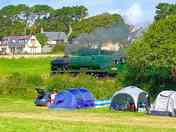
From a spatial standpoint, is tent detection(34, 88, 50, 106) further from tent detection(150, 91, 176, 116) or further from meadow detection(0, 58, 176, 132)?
tent detection(150, 91, 176, 116)

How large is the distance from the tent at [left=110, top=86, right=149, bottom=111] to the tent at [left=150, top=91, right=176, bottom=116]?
1524 millimetres

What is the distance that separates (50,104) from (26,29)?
122 meters

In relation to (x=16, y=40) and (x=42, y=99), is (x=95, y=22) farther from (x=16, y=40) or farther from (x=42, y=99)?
(x=42, y=99)

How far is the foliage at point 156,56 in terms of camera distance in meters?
27.1

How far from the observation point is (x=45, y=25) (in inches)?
5822

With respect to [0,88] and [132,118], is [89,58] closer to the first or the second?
[0,88]

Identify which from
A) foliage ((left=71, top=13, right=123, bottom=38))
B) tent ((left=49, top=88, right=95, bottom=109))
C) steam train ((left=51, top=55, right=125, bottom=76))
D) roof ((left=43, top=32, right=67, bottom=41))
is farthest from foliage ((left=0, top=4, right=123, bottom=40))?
tent ((left=49, top=88, right=95, bottom=109))

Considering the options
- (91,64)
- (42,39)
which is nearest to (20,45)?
(42,39)

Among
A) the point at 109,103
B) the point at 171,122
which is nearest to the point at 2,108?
the point at 109,103

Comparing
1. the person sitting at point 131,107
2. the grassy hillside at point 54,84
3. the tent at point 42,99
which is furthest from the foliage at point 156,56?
the tent at point 42,99

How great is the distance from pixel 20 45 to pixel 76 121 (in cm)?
11221

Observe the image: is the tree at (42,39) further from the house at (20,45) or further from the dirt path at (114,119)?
the dirt path at (114,119)

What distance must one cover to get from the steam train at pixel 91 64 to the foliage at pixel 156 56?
22.1ft

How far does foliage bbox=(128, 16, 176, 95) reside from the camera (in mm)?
27094
